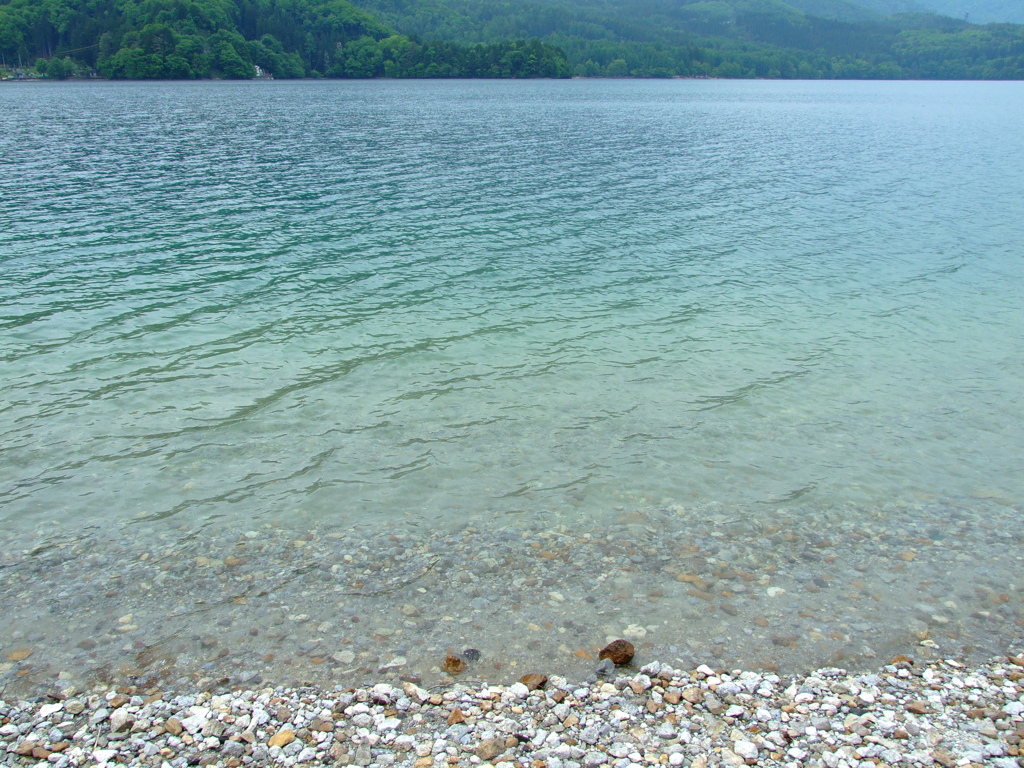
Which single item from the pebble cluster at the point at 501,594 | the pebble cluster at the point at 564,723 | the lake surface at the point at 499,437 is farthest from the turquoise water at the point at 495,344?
the pebble cluster at the point at 564,723

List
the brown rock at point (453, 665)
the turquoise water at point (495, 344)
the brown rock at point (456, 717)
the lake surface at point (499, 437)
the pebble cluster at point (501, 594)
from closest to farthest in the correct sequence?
1. the brown rock at point (456, 717)
2. the brown rock at point (453, 665)
3. the pebble cluster at point (501, 594)
4. the lake surface at point (499, 437)
5. the turquoise water at point (495, 344)

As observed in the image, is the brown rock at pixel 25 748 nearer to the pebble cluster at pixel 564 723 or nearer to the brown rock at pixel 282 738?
the pebble cluster at pixel 564 723

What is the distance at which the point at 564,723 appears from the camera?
782 cm

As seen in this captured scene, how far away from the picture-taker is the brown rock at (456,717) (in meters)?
7.90

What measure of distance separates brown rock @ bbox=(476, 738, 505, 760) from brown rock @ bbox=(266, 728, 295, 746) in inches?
81.8

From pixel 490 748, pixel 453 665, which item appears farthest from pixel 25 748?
pixel 490 748

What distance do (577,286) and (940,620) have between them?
55.9 ft

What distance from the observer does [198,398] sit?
16109 mm

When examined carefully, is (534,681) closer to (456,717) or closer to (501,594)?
(456,717)

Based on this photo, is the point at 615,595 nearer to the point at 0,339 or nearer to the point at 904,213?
the point at 0,339

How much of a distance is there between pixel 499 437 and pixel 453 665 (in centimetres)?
648

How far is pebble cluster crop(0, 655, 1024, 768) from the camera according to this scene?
7324mm

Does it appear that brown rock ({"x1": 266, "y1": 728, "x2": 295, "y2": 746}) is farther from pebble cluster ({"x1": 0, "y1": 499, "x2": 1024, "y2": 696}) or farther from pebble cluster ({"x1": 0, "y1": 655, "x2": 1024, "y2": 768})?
pebble cluster ({"x1": 0, "y1": 499, "x2": 1024, "y2": 696})

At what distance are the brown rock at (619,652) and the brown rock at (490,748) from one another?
77.3 inches
